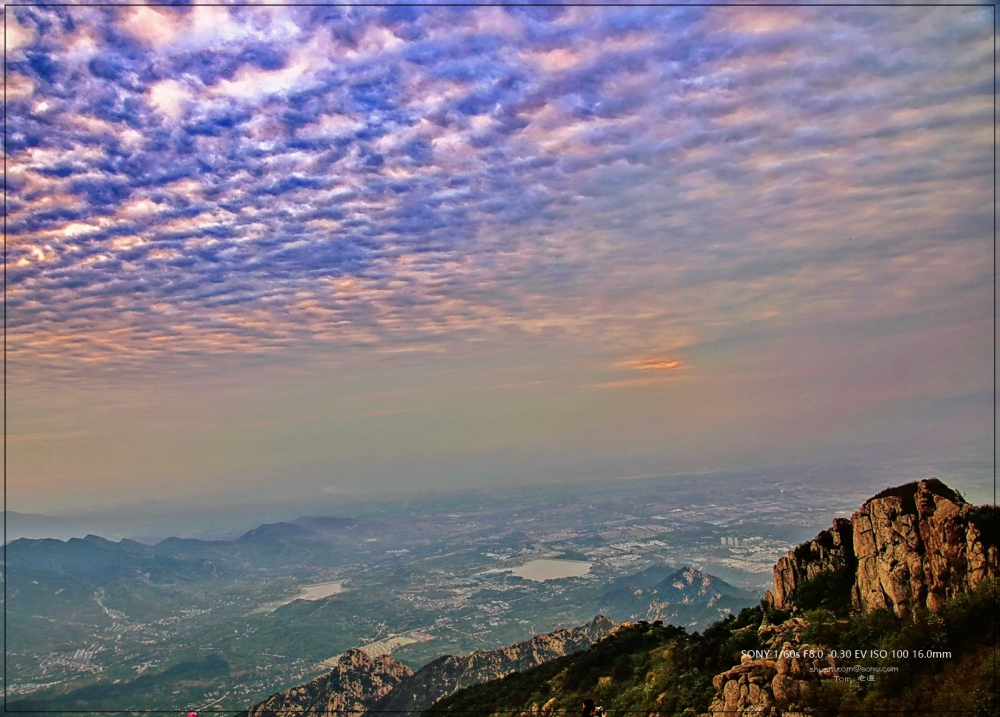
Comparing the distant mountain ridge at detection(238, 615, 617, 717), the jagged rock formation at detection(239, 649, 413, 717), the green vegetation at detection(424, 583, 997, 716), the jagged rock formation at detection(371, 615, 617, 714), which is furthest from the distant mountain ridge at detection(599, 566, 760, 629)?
the green vegetation at detection(424, 583, 997, 716)

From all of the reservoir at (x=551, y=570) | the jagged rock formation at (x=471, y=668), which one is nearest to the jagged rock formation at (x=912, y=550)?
the jagged rock formation at (x=471, y=668)

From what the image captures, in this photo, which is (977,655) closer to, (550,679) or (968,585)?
(968,585)

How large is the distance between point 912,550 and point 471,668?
5783 centimetres

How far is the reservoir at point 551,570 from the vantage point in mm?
167375

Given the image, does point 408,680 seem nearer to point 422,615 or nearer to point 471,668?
point 471,668

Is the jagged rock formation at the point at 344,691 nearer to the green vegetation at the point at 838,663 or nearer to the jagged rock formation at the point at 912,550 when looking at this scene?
the green vegetation at the point at 838,663

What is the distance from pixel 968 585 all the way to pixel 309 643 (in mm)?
161238

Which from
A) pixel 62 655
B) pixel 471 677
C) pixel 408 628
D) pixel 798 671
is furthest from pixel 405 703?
pixel 62 655

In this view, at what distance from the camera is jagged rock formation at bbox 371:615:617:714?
62534 mm

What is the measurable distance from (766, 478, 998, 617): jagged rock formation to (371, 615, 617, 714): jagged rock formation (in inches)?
1840

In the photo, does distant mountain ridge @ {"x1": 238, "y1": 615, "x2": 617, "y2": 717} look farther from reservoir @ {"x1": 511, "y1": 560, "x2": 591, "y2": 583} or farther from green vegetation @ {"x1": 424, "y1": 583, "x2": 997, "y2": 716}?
reservoir @ {"x1": 511, "y1": 560, "x2": 591, "y2": 583}

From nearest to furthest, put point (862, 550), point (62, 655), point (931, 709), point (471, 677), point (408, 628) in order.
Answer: point (931, 709)
point (862, 550)
point (471, 677)
point (408, 628)
point (62, 655)

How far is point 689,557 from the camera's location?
14938 centimetres

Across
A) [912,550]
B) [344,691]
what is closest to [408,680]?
[344,691]
